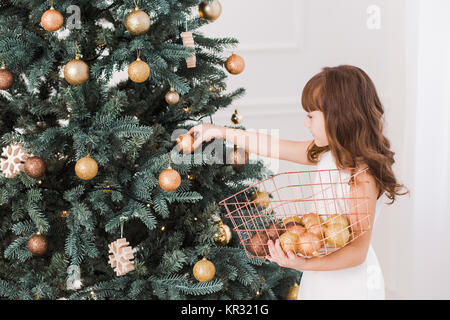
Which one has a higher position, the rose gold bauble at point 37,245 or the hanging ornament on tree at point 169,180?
the hanging ornament on tree at point 169,180

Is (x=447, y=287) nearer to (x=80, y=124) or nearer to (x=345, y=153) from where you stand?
(x=345, y=153)

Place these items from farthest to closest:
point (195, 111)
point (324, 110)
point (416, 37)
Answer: point (416, 37) → point (195, 111) → point (324, 110)

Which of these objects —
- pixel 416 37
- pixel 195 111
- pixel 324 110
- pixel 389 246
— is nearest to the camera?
pixel 324 110

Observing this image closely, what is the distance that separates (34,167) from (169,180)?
0.29 metres

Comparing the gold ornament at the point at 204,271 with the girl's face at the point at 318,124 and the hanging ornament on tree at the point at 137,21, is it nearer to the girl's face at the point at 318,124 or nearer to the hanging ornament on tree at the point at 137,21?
the girl's face at the point at 318,124

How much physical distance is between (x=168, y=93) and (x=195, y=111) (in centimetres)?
8

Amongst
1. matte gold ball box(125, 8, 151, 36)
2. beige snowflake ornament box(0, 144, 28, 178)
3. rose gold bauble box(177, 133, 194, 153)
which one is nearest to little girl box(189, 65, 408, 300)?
rose gold bauble box(177, 133, 194, 153)

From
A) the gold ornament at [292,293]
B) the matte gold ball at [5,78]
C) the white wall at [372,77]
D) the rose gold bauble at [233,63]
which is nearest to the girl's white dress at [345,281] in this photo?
the gold ornament at [292,293]

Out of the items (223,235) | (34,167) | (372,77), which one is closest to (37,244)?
(34,167)

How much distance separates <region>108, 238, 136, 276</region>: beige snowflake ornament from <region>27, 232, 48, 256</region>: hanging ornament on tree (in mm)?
141

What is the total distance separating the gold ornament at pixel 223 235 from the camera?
1.19m

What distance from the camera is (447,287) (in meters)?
1.88

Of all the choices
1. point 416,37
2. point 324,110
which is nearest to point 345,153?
point 324,110

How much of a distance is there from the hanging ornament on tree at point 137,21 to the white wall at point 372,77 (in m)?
1.05
